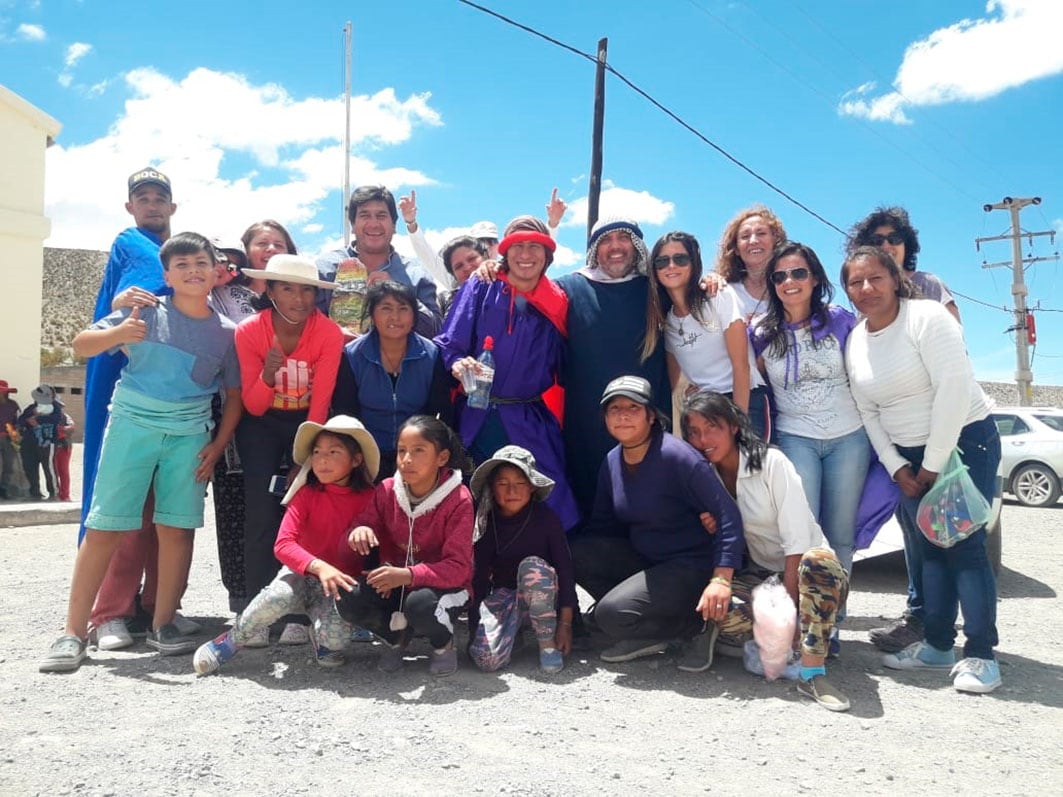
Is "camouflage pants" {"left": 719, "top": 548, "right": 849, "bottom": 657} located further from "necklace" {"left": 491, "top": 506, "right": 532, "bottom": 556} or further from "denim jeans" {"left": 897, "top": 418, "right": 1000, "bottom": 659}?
"necklace" {"left": 491, "top": 506, "right": 532, "bottom": 556}

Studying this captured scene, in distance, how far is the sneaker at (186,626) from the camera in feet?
13.7

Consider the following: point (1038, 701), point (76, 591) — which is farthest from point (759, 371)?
point (76, 591)

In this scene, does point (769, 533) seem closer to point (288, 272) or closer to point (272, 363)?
point (272, 363)

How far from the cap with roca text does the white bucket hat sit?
5.85ft

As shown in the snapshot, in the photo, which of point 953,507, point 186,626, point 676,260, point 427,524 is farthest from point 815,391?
point 186,626

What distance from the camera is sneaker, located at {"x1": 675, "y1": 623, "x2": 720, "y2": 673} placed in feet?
12.1

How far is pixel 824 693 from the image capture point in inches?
129

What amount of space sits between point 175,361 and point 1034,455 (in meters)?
13.3

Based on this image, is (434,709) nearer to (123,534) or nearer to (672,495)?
(672,495)

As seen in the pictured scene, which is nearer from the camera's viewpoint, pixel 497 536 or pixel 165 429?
pixel 165 429

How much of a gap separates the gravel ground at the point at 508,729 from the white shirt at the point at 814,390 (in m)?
1.16

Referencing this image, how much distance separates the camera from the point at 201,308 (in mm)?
4082

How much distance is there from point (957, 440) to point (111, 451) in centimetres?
399

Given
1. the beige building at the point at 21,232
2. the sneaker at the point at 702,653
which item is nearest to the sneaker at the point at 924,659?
the sneaker at the point at 702,653
